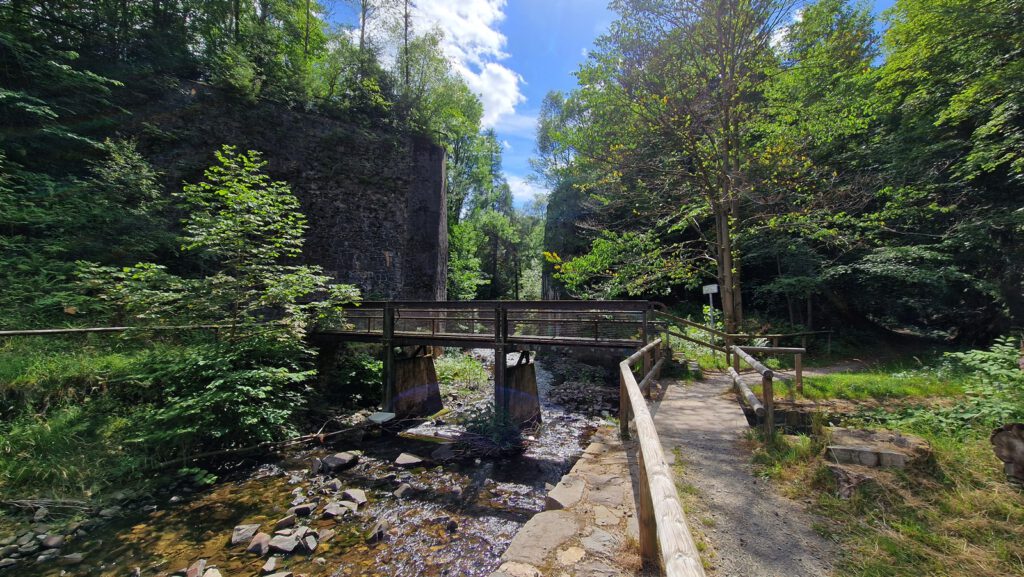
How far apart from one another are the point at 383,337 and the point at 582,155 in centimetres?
648

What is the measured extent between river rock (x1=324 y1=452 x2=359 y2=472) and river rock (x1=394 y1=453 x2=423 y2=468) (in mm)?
698

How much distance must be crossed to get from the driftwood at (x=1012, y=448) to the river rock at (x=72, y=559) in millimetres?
7939

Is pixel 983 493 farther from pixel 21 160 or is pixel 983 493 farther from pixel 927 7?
pixel 21 160

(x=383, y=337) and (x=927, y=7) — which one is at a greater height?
(x=927, y=7)

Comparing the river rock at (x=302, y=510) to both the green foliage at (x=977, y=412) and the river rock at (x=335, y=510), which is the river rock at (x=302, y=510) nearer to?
the river rock at (x=335, y=510)

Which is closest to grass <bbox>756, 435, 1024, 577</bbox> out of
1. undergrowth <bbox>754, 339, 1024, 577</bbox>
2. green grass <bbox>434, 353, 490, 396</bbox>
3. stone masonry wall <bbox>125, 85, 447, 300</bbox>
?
undergrowth <bbox>754, 339, 1024, 577</bbox>

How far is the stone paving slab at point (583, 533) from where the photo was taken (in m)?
2.22

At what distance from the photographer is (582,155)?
8.56 meters

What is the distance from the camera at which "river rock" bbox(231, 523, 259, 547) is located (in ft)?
12.8

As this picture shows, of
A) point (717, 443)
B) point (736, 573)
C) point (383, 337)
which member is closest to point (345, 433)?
point (383, 337)

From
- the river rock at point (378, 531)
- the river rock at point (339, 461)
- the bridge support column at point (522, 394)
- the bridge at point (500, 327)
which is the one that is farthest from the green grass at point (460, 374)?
the river rock at point (378, 531)

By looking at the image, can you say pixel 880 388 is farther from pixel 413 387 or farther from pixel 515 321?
pixel 413 387

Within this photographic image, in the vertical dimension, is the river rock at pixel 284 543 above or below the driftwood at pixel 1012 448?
below

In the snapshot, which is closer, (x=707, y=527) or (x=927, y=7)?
(x=707, y=527)
